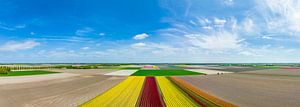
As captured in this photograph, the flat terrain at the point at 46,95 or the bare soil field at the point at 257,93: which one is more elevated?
the flat terrain at the point at 46,95

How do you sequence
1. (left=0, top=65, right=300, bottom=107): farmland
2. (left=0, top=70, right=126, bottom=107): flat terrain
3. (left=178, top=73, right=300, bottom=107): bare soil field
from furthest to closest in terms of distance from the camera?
(left=178, top=73, right=300, bottom=107): bare soil field < (left=0, top=65, right=300, bottom=107): farmland < (left=0, top=70, right=126, bottom=107): flat terrain

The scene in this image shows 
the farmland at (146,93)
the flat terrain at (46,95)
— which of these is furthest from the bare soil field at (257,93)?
the flat terrain at (46,95)

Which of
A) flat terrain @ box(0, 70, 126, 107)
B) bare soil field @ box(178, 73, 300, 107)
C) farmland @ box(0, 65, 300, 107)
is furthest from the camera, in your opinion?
bare soil field @ box(178, 73, 300, 107)

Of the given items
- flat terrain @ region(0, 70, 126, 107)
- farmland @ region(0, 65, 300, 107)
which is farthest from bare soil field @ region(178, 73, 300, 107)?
flat terrain @ region(0, 70, 126, 107)

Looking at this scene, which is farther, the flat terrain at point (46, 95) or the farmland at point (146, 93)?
the farmland at point (146, 93)

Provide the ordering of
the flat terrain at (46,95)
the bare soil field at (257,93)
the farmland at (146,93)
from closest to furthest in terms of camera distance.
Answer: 1. the flat terrain at (46,95)
2. the farmland at (146,93)
3. the bare soil field at (257,93)

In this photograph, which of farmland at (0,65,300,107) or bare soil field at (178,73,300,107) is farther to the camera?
bare soil field at (178,73,300,107)

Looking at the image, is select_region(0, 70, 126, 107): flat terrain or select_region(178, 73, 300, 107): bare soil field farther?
select_region(178, 73, 300, 107): bare soil field

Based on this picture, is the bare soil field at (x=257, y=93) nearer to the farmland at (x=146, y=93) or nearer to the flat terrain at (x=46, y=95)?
the farmland at (x=146, y=93)

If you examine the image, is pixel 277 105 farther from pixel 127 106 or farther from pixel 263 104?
pixel 127 106

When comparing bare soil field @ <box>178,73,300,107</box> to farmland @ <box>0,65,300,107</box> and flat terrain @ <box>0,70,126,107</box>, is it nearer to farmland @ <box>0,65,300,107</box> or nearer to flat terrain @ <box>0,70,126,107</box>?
farmland @ <box>0,65,300,107</box>

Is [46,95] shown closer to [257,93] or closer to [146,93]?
[146,93]

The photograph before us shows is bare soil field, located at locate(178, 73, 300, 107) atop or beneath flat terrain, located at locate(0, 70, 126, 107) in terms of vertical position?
beneath

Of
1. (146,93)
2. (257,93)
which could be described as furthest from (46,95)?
(257,93)
